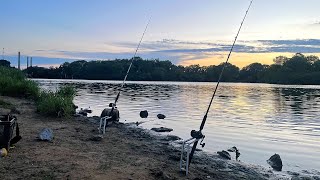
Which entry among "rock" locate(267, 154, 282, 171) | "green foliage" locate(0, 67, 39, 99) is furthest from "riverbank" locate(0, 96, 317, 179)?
"green foliage" locate(0, 67, 39, 99)

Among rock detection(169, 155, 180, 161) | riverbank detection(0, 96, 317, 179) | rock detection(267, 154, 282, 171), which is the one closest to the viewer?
riverbank detection(0, 96, 317, 179)

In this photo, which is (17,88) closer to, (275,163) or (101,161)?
(101,161)

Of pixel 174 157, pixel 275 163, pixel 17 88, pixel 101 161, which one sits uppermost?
pixel 17 88

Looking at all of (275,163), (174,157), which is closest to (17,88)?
(174,157)

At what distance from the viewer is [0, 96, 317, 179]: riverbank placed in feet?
31.9

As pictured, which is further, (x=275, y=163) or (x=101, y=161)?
(x=275, y=163)

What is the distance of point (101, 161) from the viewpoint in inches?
442

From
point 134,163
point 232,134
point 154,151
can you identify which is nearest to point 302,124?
point 232,134

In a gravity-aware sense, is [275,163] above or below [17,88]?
below

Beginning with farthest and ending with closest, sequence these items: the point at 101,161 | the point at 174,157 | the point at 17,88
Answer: the point at 17,88 → the point at 174,157 → the point at 101,161

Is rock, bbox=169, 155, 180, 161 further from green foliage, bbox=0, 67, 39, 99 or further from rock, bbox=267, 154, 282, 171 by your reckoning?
green foliage, bbox=0, 67, 39, 99

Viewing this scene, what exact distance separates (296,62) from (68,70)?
363 ft

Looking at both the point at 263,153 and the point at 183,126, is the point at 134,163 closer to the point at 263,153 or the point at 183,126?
the point at 263,153

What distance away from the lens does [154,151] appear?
14477 mm
